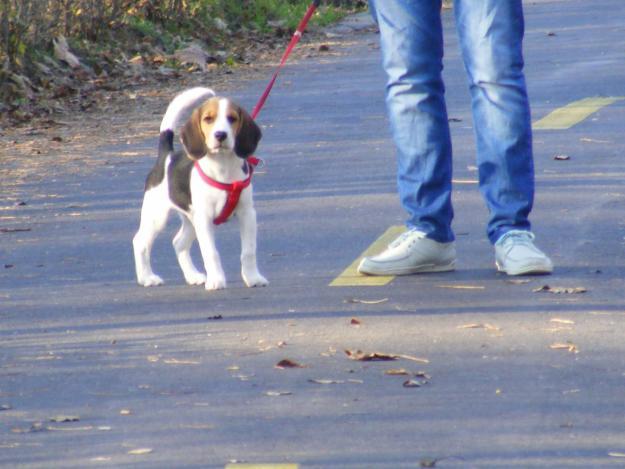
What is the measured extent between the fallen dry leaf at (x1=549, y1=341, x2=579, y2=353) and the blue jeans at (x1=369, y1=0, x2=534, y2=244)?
43.6 inches

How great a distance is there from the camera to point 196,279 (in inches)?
243

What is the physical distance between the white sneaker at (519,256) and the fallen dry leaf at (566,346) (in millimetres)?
904

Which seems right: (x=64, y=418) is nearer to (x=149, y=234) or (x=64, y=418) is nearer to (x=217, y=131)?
(x=217, y=131)

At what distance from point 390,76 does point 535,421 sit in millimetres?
2246

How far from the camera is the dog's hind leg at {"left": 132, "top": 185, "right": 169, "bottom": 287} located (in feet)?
20.2

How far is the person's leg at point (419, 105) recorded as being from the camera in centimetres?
601

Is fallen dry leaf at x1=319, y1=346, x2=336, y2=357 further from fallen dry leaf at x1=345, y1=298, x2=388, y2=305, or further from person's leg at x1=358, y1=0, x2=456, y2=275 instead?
person's leg at x1=358, y1=0, x2=456, y2=275

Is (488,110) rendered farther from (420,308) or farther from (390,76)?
(420,308)

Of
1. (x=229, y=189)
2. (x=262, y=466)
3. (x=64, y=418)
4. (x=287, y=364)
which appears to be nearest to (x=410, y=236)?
(x=229, y=189)

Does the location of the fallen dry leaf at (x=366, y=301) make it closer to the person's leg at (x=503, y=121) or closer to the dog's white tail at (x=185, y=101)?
the person's leg at (x=503, y=121)

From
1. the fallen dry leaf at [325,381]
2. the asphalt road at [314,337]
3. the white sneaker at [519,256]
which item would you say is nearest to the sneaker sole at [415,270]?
the asphalt road at [314,337]

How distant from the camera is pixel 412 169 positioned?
6.11 metres

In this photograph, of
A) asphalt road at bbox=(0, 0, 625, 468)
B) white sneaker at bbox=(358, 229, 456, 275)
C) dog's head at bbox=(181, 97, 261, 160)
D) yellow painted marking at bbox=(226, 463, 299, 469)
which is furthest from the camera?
white sneaker at bbox=(358, 229, 456, 275)

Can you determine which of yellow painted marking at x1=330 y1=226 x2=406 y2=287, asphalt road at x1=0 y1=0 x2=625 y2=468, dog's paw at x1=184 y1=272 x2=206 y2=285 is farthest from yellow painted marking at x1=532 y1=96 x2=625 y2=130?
dog's paw at x1=184 y1=272 x2=206 y2=285
